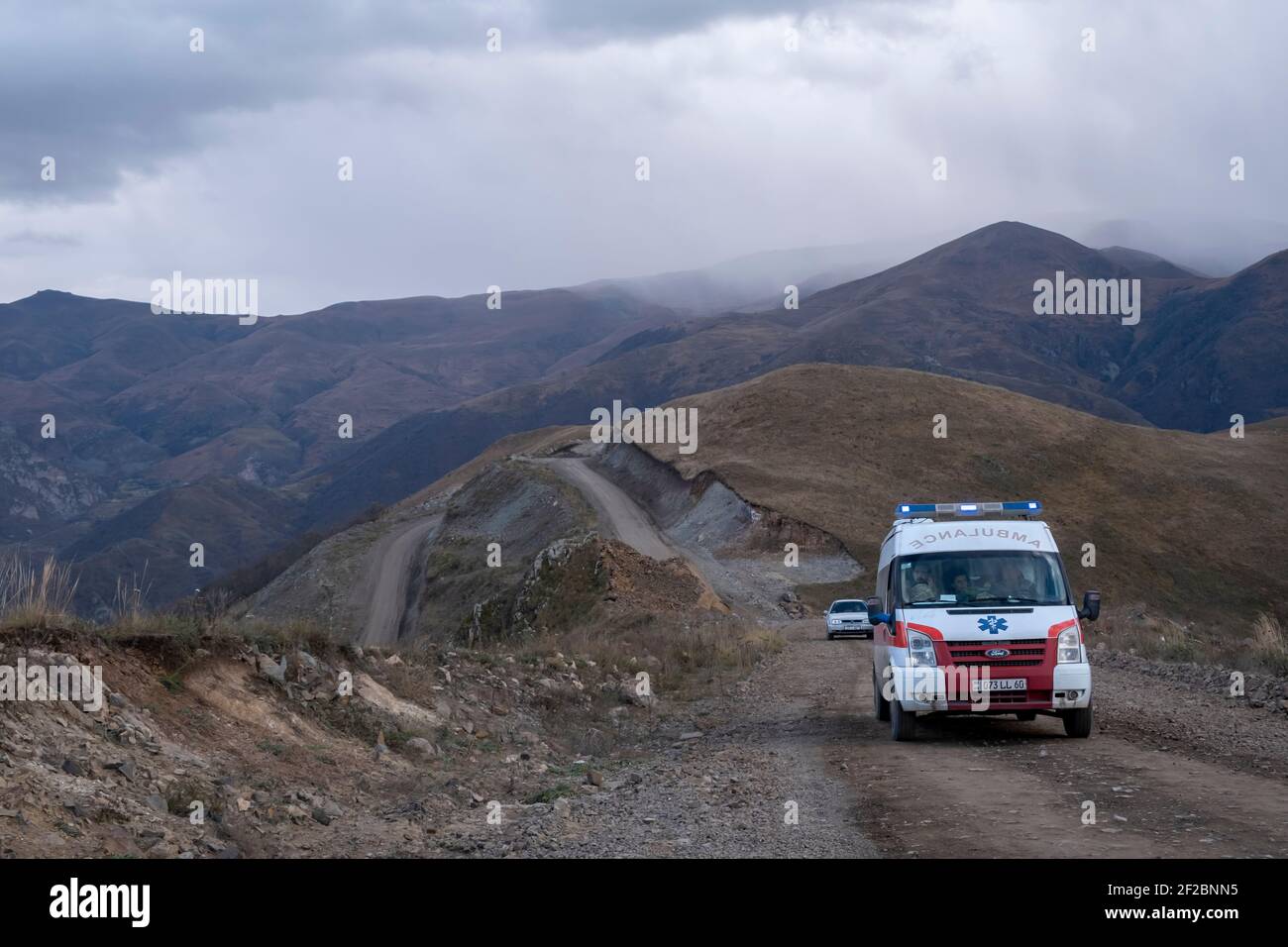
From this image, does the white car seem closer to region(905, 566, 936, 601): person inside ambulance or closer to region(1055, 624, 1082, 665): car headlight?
region(905, 566, 936, 601): person inside ambulance

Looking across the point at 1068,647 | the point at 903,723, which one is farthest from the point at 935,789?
the point at 1068,647

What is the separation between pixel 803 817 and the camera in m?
9.31

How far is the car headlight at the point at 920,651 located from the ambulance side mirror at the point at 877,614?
0.92 m

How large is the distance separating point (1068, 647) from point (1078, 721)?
95 centimetres

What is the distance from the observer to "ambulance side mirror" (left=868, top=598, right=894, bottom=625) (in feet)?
46.9

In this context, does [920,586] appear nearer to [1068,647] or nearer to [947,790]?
[1068,647]

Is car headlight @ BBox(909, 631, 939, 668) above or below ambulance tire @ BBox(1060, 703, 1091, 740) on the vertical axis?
above

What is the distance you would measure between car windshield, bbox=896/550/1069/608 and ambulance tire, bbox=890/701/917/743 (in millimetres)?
1235

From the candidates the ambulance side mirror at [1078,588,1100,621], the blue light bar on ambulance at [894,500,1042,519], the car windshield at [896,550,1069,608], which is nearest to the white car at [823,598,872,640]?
the blue light bar on ambulance at [894,500,1042,519]

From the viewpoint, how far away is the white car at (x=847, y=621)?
35312mm

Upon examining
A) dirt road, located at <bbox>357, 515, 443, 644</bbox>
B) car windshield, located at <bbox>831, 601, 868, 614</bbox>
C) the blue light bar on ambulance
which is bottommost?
dirt road, located at <bbox>357, 515, 443, 644</bbox>
